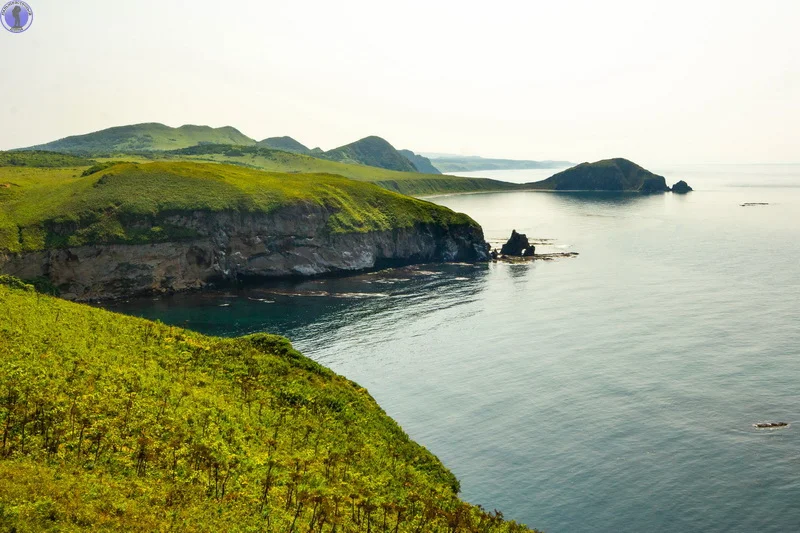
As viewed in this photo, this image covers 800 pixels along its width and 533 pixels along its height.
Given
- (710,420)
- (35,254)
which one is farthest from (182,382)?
(35,254)

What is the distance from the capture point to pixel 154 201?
13762 centimetres

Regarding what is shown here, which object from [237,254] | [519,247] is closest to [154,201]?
[237,254]

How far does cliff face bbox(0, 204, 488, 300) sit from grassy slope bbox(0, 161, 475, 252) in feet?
7.87

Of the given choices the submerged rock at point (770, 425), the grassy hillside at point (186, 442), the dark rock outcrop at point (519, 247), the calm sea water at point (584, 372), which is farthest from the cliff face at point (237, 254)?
the submerged rock at point (770, 425)

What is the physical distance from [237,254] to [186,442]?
355 ft

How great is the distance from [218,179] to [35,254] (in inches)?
1998

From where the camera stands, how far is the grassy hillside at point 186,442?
24766 mm

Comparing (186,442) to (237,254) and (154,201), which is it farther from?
(154,201)

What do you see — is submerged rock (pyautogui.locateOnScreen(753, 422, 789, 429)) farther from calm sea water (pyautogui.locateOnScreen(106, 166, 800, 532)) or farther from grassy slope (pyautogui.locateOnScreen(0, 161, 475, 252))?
grassy slope (pyautogui.locateOnScreen(0, 161, 475, 252))

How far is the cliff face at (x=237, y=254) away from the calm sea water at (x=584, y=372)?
8784mm

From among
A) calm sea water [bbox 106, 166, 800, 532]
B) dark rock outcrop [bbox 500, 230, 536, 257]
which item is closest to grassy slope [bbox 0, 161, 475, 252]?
dark rock outcrop [bbox 500, 230, 536, 257]

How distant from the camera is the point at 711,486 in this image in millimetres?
47281

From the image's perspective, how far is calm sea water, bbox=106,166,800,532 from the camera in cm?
4703

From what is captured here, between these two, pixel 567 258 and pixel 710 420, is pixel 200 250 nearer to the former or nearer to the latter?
pixel 567 258
